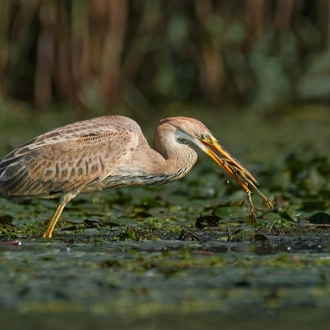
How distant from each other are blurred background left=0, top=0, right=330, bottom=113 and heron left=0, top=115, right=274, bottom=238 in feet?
26.0

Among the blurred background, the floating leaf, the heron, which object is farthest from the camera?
the blurred background

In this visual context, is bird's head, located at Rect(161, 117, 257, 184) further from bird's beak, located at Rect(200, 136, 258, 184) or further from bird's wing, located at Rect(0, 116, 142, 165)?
bird's wing, located at Rect(0, 116, 142, 165)

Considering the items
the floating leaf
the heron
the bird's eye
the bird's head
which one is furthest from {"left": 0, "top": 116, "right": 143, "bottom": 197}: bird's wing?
the floating leaf

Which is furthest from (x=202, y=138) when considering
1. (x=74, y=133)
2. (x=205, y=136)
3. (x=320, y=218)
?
(x=320, y=218)

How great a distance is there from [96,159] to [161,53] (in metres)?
9.95

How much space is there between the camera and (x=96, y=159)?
8383mm

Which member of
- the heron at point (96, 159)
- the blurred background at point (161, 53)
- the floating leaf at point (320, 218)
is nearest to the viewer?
the floating leaf at point (320, 218)

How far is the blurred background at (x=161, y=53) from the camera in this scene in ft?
54.6

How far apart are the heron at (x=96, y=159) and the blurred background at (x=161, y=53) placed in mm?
7936

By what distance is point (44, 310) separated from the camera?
205 inches

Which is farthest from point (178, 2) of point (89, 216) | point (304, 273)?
point (304, 273)

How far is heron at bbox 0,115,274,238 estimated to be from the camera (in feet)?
27.6

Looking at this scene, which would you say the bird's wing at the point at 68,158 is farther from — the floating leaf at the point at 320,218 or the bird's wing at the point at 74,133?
the floating leaf at the point at 320,218

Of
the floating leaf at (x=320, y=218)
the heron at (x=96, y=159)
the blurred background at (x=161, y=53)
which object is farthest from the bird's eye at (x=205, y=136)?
the blurred background at (x=161, y=53)
